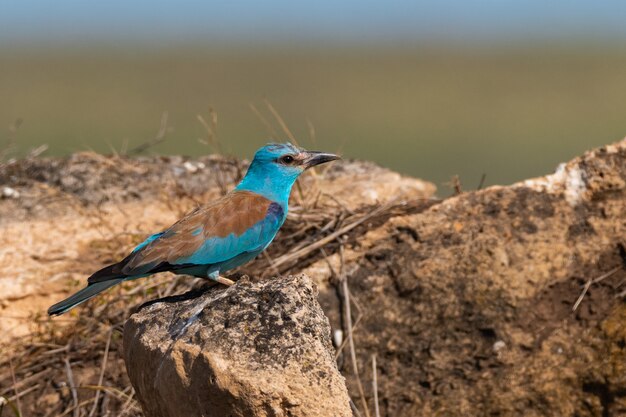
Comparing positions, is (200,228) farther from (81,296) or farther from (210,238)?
(81,296)

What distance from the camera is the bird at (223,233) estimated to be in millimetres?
5254

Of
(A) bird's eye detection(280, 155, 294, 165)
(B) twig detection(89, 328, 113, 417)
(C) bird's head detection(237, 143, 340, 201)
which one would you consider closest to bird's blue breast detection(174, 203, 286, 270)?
(C) bird's head detection(237, 143, 340, 201)

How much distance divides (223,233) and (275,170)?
59 centimetres

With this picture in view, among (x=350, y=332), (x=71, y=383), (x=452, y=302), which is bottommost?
(x=71, y=383)

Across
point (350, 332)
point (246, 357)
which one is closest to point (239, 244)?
point (350, 332)

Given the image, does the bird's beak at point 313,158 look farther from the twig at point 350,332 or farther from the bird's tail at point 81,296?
the bird's tail at point 81,296

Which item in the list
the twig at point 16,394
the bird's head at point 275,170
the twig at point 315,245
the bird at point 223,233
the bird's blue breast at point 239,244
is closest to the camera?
the bird at point 223,233

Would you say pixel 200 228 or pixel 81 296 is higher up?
pixel 200 228

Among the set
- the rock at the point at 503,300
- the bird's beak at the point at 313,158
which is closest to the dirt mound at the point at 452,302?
the rock at the point at 503,300

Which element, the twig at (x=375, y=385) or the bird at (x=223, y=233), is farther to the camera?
the twig at (x=375, y=385)

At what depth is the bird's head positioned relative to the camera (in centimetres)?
592

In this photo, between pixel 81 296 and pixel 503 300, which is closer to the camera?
pixel 81 296

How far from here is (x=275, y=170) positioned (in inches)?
234

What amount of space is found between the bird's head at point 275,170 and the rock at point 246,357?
135cm
